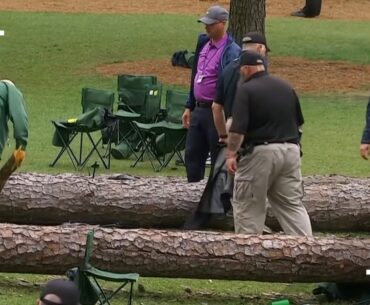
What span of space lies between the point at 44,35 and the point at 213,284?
20474mm

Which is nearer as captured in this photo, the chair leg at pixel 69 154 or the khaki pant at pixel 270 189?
the khaki pant at pixel 270 189

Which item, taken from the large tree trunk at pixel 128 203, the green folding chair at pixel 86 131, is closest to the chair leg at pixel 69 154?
the green folding chair at pixel 86 131

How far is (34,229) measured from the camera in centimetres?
941

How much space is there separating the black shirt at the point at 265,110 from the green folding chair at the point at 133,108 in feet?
19.4

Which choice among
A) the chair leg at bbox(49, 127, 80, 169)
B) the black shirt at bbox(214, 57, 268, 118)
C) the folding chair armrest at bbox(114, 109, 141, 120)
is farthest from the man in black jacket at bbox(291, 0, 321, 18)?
the black shirt at bbox(214, 57, 268, 118)

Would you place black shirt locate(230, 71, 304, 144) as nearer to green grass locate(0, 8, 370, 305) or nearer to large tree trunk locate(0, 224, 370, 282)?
large tree trunk locate(0, 224, 370, 282)

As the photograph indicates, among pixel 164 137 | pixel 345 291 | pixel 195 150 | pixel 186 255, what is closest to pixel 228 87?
pixel 195 150

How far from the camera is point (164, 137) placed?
15273 millimetres

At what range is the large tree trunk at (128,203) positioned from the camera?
37.3 feet

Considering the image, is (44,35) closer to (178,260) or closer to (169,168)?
(169,168)

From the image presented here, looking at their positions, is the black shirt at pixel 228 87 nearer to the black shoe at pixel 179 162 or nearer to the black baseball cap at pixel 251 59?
the black baseball cap at pixel 251 59

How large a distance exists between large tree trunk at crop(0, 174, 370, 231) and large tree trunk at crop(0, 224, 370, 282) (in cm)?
197

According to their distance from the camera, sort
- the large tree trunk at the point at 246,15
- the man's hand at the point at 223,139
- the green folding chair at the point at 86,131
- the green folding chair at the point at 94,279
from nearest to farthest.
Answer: the green folding chair at the point at 94,279
the man's hand at the point at 223,139
the green folding chair at the point at 86,131
the large tree trunk at the point at 246,15

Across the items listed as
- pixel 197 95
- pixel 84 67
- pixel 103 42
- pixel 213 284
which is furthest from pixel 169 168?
pixel 103 42
